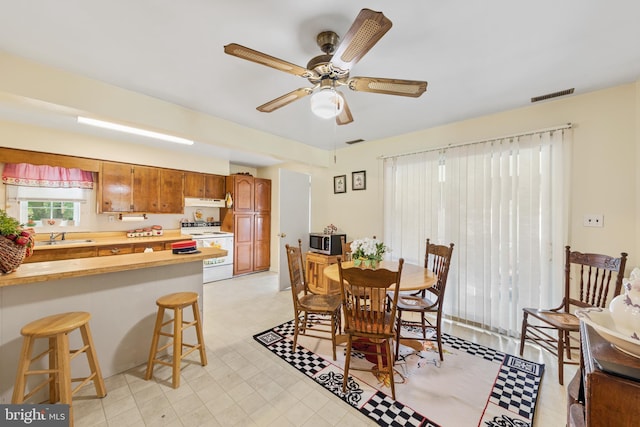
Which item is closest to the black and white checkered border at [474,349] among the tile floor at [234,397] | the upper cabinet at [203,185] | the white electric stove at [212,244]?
the tile floor at [234,397]

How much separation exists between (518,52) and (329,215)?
11.0 ft

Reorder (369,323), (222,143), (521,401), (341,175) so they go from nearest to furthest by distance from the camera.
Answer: (521,401)
(369,323)
(222,143)
(341,175)

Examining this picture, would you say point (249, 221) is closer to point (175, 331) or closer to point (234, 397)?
point (175, 331)

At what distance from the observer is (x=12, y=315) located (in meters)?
1.64

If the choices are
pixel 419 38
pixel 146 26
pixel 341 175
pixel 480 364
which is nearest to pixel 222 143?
pixel 146 26

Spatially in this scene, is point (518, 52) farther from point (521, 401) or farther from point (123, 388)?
point (123, 388)

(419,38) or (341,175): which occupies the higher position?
(419,38)

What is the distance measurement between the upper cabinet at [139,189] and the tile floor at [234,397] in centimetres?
288

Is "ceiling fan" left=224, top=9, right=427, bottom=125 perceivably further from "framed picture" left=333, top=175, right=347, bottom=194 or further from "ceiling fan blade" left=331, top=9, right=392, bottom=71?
"framed picture" left=333, top=175, right=347, bottom=194

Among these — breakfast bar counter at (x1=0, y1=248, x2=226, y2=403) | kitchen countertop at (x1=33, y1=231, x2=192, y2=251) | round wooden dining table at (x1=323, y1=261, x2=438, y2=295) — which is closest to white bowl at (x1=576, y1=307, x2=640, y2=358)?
round wooden dining table at (x1=323, y1=261, x2=438, y2=295)

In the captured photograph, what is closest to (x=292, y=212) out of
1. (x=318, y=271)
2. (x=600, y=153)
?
(x=318, y=271)

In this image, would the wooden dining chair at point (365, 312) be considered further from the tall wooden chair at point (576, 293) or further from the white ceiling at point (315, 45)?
the white ceiling at point (315, 45)

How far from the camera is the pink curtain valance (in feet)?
10.9

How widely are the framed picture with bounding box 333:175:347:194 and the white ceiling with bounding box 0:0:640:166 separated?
1913mm
